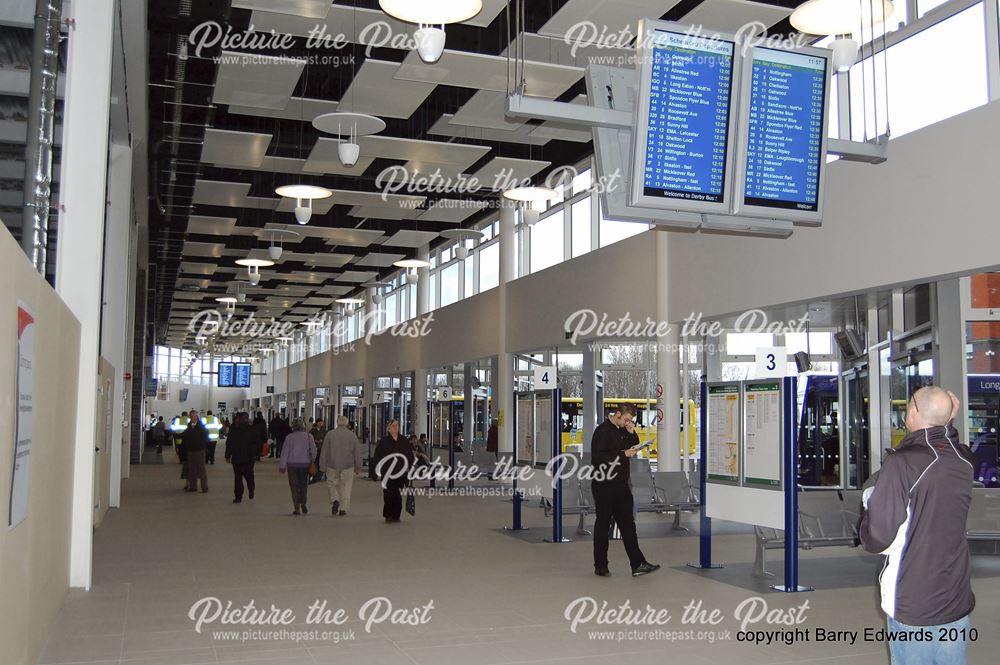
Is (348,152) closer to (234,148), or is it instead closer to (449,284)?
(234,148)

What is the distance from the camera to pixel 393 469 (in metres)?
12.6

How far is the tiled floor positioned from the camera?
5.63 metres

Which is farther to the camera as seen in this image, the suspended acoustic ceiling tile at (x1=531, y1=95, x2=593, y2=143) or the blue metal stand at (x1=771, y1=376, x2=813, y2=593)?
the suspended acoustic ceiling tile at (x1=531, y1=95, x2=593, y2=143)

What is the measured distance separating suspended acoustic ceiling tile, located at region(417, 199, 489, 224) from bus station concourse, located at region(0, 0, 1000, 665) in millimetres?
176

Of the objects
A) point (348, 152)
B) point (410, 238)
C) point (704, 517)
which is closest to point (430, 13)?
point (348, 152)

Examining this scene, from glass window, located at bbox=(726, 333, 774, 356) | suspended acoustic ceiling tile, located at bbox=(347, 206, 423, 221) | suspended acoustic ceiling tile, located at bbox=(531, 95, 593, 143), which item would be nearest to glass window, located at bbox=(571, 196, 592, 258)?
suspended acoustic ceiling tile, located at bbox=(531, 95, 593, 143)

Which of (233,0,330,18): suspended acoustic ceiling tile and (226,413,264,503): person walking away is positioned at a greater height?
(233,0,330,18): suspended acoustic ceiling tile

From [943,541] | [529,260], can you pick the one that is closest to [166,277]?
[529,260]

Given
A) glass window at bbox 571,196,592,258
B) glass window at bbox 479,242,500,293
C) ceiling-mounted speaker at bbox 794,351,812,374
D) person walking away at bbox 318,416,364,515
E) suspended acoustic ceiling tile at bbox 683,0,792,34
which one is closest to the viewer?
suspended acoustic ceiling tile at bbox 683,0,792,34

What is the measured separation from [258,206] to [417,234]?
3.73 meters

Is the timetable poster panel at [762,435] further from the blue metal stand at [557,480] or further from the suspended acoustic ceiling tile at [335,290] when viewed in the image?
the suspended acoustic ceiling tile at [335,290]

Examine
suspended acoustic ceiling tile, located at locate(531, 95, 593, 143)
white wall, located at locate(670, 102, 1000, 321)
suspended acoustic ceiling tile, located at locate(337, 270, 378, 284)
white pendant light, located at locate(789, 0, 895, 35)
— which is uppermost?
suspended acoustic ceiling tile, located at locate(531, 95, 593, 143)

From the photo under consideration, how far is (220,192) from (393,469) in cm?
764

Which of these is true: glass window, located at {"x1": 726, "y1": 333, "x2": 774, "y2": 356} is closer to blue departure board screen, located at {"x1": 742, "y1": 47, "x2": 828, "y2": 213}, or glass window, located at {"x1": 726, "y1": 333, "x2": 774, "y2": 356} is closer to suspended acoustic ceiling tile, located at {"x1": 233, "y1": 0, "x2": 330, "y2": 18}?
blue departure board screen, located at {"x1": 742, "y1": 47, "x2": 828, "y2": 213}
